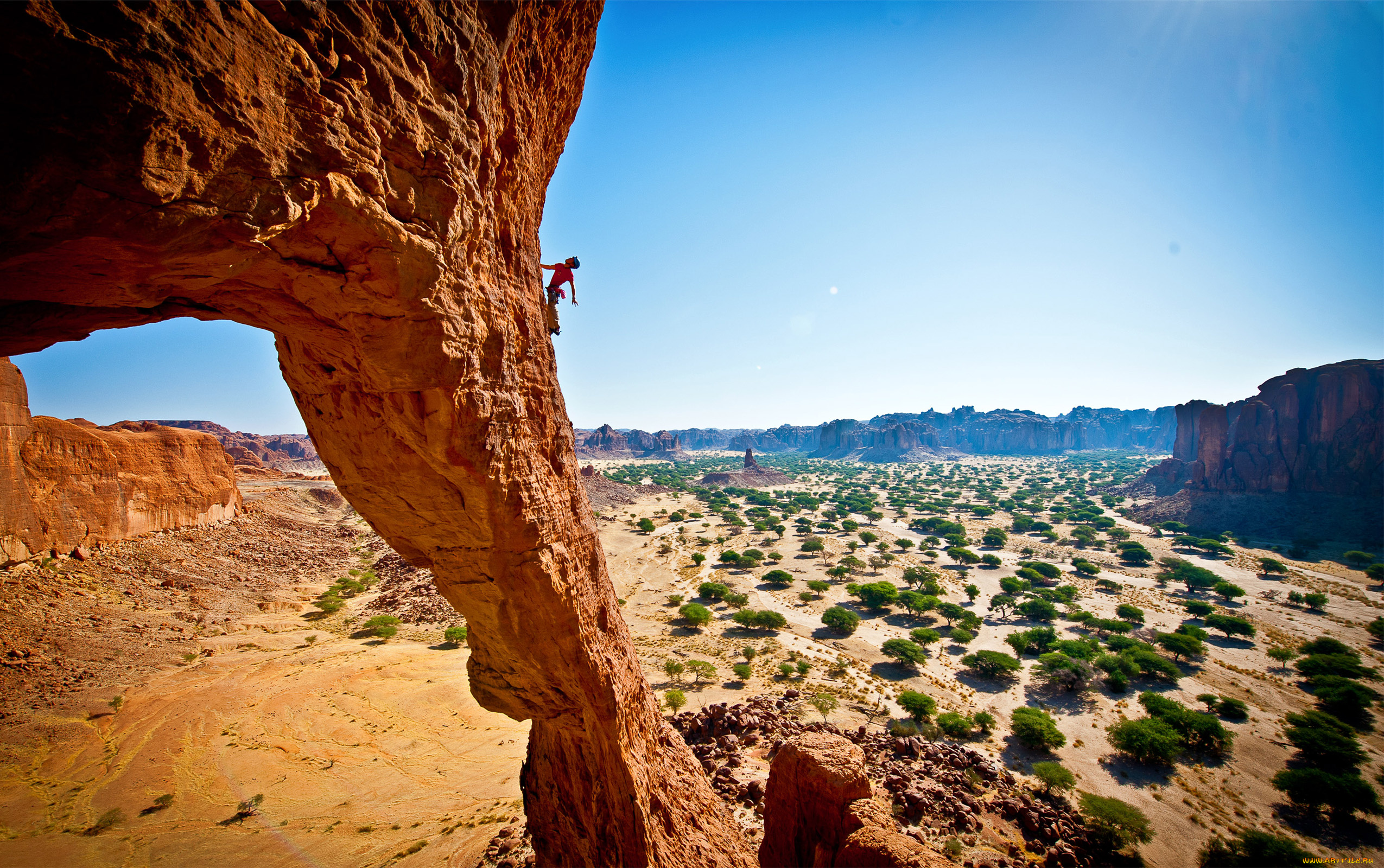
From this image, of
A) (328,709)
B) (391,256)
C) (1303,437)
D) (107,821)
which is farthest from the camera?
(1303,437)

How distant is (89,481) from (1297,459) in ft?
398

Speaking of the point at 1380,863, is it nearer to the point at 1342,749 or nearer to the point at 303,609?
the point at 1342,749

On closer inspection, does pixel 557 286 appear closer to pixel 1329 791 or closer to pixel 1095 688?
pixel 1329 791

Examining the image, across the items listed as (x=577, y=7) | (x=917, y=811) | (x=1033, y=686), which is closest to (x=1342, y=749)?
(x=1033, y=686)

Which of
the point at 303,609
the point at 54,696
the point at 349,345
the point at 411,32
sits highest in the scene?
the point at 411,32

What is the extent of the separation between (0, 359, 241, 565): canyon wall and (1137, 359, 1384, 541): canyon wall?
109 metres

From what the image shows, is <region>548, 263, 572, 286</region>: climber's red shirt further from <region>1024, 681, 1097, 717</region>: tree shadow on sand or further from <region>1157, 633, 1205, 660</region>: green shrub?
<region>1157, 633, 1205, 660</region>: green shrub

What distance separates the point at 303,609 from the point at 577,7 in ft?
130

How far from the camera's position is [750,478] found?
123938mm

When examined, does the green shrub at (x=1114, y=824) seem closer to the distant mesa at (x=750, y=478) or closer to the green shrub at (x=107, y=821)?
the green shrub at (x=107, y=821)

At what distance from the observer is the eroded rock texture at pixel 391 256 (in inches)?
103

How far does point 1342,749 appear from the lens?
19.9 m

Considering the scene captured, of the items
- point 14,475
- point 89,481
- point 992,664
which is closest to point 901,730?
point 992,664

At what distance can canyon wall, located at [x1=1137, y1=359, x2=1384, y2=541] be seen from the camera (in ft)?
184
